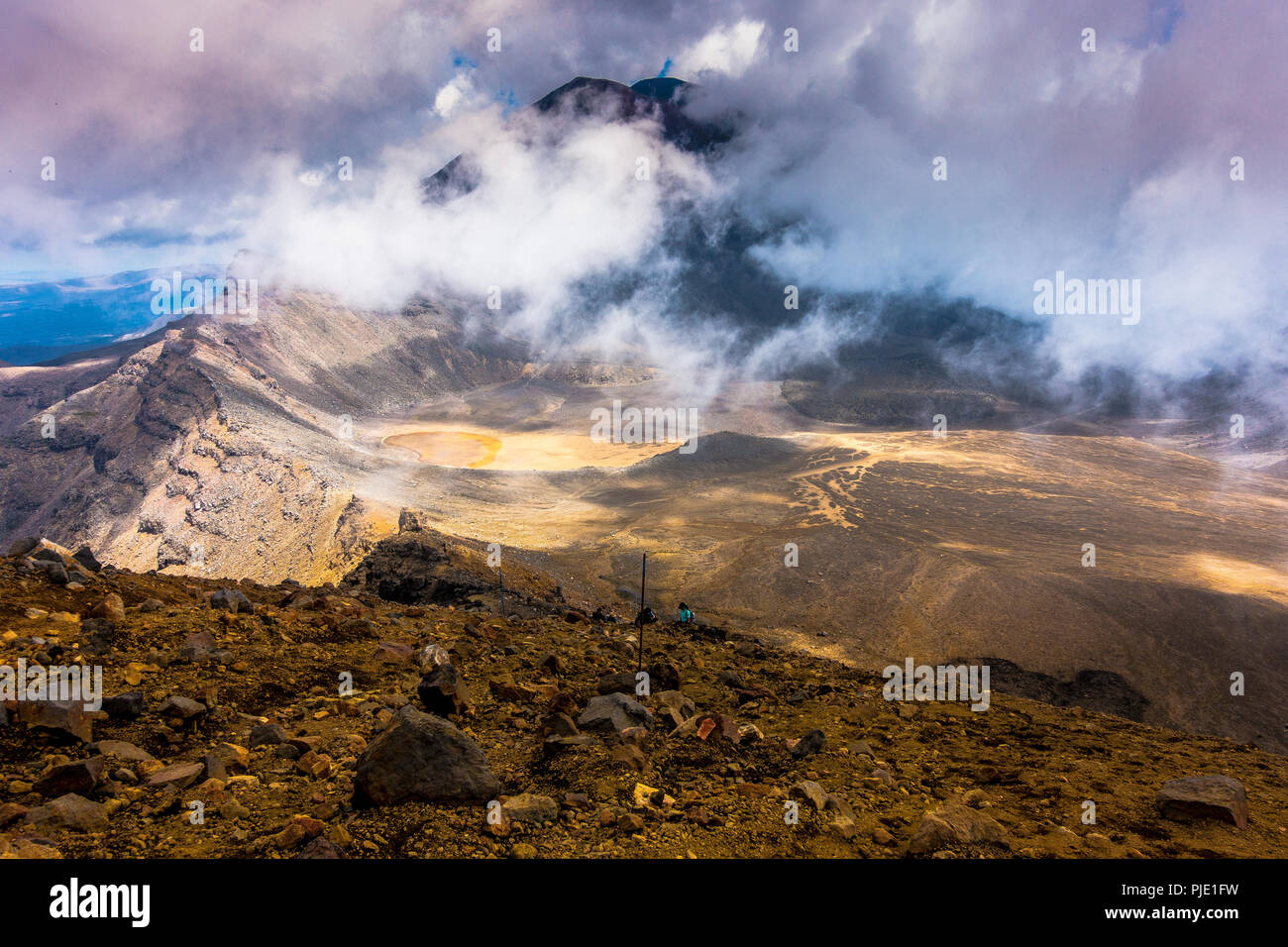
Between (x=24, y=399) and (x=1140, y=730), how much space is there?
108m

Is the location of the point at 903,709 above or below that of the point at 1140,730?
above

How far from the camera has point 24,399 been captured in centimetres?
7800

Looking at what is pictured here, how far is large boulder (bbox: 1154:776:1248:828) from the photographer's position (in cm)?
492

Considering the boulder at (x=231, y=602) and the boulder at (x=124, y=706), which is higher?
the boulder at (x=231, y=602)

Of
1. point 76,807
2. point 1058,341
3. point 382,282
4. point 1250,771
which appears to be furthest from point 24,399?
point 1058,341

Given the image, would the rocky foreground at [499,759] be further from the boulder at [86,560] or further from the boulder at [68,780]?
the boulder at [86,560]

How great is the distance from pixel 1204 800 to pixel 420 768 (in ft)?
19.4

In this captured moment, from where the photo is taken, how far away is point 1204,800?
4.95 m

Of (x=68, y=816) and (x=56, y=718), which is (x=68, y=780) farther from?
(x=56, y=718)

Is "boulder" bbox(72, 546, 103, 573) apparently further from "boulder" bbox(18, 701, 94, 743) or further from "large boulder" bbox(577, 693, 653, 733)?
"large boulder" bbox(577, 693, 653, 733)

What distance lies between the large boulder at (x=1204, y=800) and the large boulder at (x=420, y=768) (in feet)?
17.1

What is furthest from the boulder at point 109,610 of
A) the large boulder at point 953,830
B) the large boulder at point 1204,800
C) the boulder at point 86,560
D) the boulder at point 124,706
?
the large boulder at point 1204,800

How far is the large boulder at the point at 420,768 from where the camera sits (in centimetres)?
417

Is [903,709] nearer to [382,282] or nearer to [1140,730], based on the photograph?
[1140,730]
